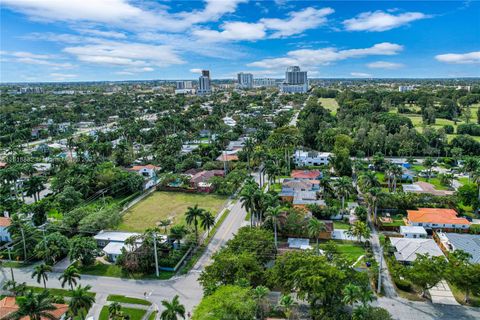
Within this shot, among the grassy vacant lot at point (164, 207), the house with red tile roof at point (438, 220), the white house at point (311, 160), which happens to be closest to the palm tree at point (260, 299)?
the grassy vacant lot at point (164, 207)

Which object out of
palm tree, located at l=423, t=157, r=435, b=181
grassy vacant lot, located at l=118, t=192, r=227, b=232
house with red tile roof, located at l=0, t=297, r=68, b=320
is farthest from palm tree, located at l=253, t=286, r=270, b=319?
palm tree, located at l=423, t=157, r=435, b=181

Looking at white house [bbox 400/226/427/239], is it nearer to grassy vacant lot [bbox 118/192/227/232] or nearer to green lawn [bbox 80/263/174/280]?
grassy vacant lot [bbox 118/192/227/232]

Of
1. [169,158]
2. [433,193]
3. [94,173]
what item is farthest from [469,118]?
[94,173]

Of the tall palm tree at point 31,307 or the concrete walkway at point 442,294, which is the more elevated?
the tall palm tree at point 31,307

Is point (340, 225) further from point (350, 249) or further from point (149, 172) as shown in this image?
point (149, 172)

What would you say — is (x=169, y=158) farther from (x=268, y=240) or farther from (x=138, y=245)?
(x=268, y=240)

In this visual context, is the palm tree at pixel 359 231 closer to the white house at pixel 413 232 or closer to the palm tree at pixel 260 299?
the white house at pixel 413 232

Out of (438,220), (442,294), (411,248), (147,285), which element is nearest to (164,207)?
(147,285)
